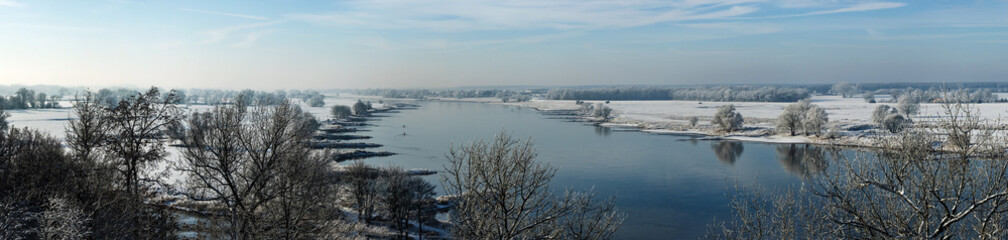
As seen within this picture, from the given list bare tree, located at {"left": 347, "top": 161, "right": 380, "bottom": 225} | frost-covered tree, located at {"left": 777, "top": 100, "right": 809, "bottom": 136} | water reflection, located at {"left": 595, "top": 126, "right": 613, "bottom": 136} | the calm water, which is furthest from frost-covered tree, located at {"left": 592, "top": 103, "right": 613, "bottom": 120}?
bare tree, located at {"left": 347, "top": 161, "right": 380, "bottom": 225}

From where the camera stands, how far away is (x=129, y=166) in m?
11.1

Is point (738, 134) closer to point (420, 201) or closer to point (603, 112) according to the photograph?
point (603, 112)

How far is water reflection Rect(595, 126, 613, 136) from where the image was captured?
188 ft

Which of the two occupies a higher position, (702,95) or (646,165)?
(702,95)

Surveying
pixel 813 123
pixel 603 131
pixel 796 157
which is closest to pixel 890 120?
pixel 813 123

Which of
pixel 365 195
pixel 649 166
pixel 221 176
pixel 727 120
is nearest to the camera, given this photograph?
pixel 221 176

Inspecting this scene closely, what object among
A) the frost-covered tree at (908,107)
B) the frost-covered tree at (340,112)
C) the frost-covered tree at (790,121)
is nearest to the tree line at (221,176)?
the frost-covered tree at (790,121)

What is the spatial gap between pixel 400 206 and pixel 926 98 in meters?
105

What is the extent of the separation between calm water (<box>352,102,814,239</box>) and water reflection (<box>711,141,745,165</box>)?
0.07 meters

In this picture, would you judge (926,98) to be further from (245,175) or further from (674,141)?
(245,175)

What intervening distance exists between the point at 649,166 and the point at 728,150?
38.7 ft

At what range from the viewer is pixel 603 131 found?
5975cm

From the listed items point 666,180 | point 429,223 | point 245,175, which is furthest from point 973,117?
point 666,180

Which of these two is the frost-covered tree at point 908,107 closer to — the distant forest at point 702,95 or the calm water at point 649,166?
the calm water at point 649,166
